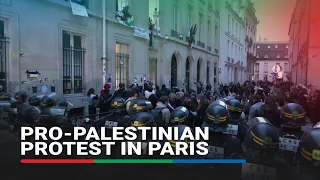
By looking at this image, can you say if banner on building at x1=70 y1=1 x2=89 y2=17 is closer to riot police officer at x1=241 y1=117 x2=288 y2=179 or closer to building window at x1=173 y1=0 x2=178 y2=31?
building window at x1=173 y1=0 x2=178 y2=31

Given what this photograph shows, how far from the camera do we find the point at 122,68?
365 inches

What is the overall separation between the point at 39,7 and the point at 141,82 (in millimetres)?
4728

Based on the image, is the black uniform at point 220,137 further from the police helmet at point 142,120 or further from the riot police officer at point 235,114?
the police helmet at point 142,120

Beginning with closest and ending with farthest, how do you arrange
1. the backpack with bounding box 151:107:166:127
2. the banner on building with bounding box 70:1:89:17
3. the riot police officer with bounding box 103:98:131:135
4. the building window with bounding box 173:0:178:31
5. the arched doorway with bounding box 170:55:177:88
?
the riot police officer with bounding box 103:98:131:135, the backpack with bounding box 151:107:166:127, the banner on building with bounding box 70:1:89:17, the building window with bounding box 173:0:178:31, the arched doorway with bounding box 170:55:177:88

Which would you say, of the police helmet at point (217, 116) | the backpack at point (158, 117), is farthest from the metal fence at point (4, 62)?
the police helmet at point (217, 116)

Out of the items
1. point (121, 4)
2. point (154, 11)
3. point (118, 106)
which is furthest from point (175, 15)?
point (118, 106)

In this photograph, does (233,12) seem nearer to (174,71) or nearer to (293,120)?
(293,120)

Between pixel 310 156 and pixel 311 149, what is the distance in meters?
0.05

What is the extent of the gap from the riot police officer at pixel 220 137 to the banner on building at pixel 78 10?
527cm

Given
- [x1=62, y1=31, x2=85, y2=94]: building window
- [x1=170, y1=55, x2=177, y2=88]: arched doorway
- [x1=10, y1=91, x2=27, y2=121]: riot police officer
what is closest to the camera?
[x1=10, y1=91, x2=27, y2=121]: riot police officer

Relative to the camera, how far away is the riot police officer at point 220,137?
9.37 ft

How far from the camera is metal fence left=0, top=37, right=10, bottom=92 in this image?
550 centimetres

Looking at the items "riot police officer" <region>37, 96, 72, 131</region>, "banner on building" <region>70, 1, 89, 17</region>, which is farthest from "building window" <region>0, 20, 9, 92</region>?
"riot police officer" <region>37, 96, 72, 131</region>

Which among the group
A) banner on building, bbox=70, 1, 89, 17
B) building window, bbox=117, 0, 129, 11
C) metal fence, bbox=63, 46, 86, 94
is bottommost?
metal fence, bbox=63, 46, 86, 94
